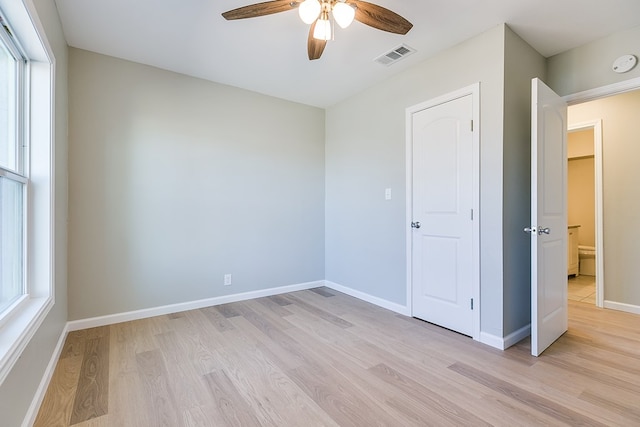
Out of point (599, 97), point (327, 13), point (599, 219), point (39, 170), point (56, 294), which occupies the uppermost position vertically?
point (327, 13)

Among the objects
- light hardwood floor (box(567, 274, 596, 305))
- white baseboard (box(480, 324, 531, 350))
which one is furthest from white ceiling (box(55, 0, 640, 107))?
light hardwood floor (box(567, 274, 596, 305))

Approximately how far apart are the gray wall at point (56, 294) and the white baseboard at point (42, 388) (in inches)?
1.6

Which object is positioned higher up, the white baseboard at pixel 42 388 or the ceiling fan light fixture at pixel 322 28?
the ceiling fan light fixture at pixel 322 28

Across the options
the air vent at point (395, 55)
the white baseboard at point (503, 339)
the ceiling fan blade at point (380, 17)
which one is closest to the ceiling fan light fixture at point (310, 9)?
the ceiling fan blade at point (380, 17)

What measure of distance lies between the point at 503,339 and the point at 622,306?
6.56ft

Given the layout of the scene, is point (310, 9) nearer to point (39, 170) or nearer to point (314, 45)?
point (314, 45)

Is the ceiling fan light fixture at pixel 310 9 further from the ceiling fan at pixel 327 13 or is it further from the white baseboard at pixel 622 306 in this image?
the white baseboard at pixel 622 306

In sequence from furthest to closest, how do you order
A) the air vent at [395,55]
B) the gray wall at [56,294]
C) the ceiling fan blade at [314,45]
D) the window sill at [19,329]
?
the air vent at [395,55]
the ceiling fan blade at [314,45]
the gray wall at [56,294]
the window sill at [19,329]

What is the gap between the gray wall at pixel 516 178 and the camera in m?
2.38

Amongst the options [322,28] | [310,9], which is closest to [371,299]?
[322,28]

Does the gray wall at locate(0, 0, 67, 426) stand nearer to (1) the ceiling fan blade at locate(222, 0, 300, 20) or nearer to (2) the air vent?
(1) the ceiling fan blade at locate(222, 0, 300, 20)

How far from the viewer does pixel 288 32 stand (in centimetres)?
245

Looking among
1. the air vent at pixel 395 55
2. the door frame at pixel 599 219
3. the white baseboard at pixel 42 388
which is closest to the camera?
the white baseboard at pixel 42 388

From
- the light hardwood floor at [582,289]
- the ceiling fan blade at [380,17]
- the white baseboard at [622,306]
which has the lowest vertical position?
the light hardwood floor at [582,289]
